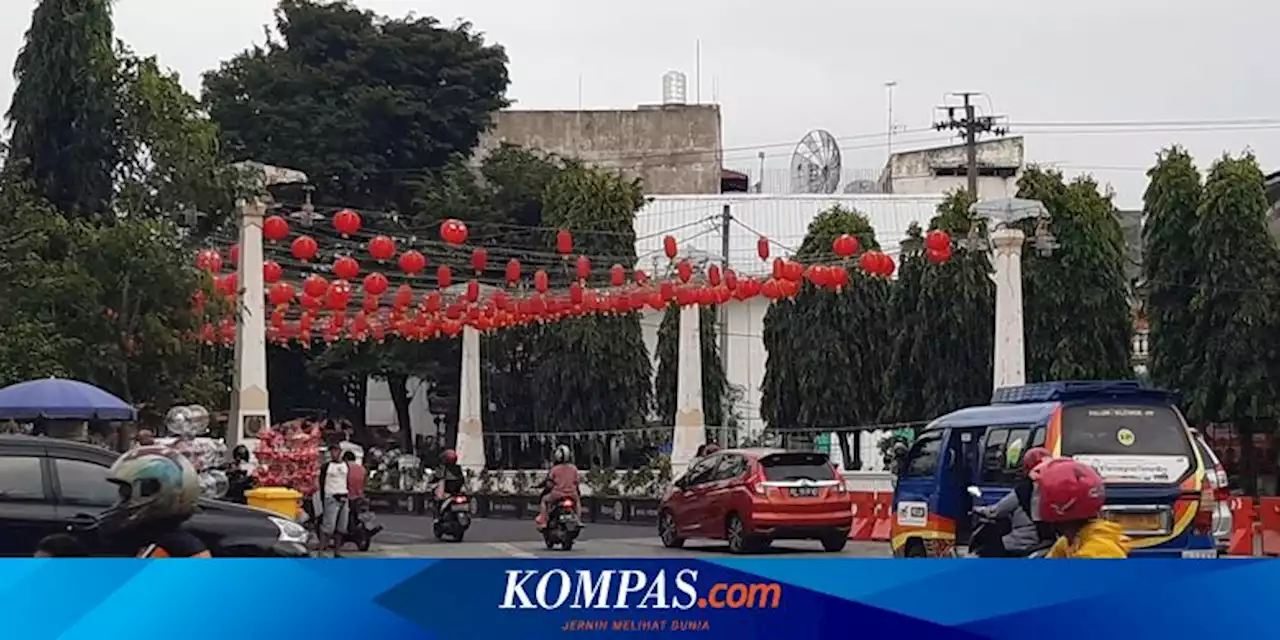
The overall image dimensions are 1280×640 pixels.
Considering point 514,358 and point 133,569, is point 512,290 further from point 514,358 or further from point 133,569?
point 133,569

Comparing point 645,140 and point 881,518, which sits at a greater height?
point 645,140

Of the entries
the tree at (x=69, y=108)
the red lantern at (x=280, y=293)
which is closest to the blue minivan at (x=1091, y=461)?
the tree at (x=69, y=108)

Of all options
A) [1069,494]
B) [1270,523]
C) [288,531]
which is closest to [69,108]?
[288,531]

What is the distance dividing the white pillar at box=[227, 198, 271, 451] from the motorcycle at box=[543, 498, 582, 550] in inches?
194

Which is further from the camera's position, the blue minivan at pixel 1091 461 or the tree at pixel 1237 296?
the tree at pixel 1237 296

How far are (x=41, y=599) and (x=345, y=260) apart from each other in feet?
70.5

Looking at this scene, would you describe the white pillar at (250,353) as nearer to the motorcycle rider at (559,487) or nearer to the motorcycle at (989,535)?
the motorcycle rider at (559,487)

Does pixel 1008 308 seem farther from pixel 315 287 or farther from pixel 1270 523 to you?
pixel 315 287

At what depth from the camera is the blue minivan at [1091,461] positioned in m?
12.6

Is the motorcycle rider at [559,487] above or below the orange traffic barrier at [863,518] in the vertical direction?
above

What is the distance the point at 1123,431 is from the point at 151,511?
914cm

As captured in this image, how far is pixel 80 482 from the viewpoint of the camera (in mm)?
11562

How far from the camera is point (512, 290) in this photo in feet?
108

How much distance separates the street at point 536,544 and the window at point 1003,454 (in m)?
4.80
